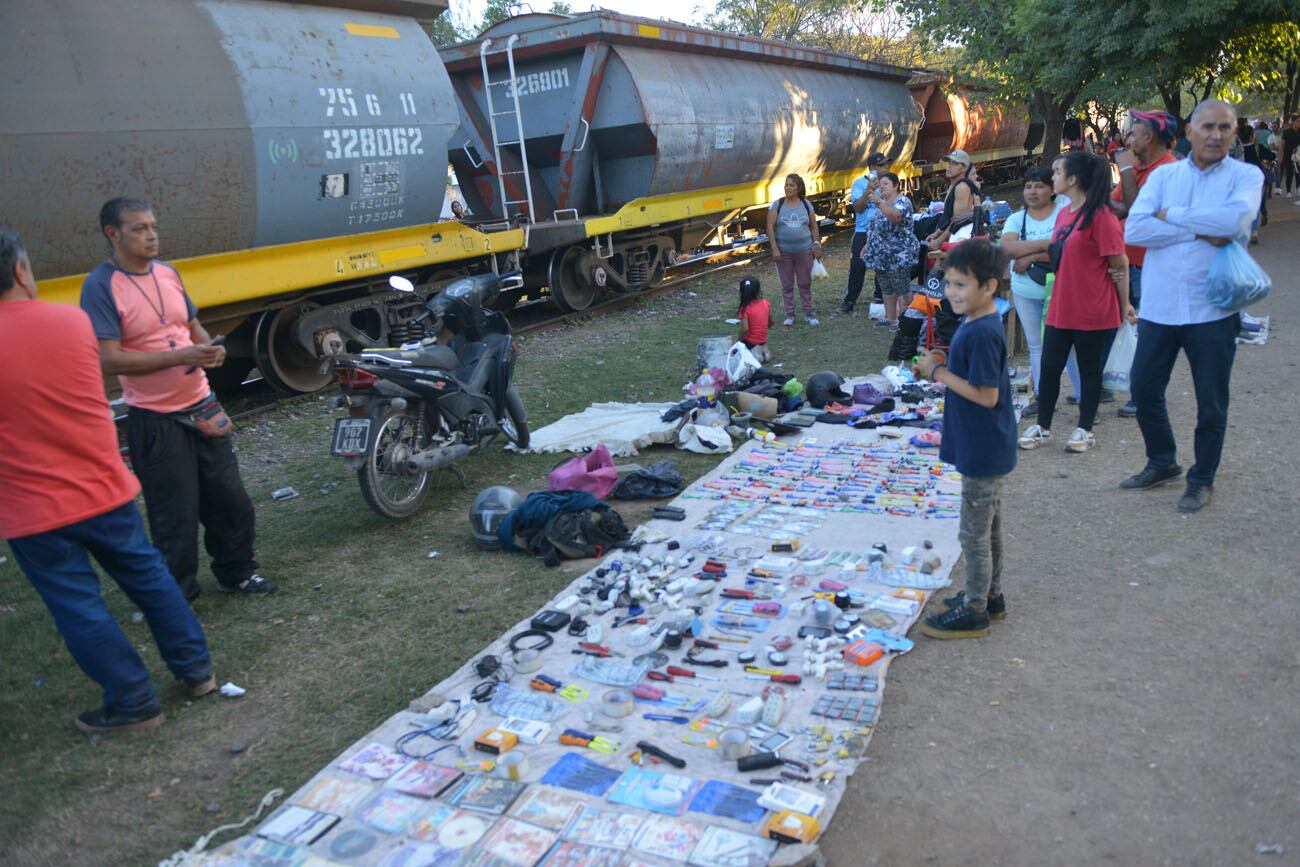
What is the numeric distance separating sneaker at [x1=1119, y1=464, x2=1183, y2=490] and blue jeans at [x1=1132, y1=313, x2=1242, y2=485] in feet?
0.10

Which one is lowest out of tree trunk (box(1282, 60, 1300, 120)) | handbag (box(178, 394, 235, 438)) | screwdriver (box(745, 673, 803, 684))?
screwdriver (box(745, 673, 803, 684))

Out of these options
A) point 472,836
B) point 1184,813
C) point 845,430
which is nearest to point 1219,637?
point 1184,813

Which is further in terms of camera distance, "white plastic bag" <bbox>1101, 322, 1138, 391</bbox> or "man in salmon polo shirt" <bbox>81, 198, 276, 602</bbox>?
"white plastic bag" <bbox>1101, 322, 1138, 391</bbox>

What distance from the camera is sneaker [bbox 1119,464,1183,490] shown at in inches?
208

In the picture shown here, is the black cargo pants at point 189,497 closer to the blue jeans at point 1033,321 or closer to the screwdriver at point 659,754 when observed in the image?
the screwdriver at point 659,754

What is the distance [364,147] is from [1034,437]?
6.22 meters

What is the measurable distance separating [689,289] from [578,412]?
6827 millimetres

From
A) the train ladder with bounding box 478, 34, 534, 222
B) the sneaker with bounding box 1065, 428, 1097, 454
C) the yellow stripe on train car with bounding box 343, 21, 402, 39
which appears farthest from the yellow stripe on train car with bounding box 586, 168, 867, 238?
the sneaker with bounding box 1065, 428, 1097, 454

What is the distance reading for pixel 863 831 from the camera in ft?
9.21

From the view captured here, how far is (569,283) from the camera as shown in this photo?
41.7 feet

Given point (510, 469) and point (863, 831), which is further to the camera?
point (510, 469)

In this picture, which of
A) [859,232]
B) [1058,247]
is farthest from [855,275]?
[1058,247]

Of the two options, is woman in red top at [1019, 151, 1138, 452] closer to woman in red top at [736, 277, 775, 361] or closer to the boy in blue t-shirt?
the boy in blue t-shirt

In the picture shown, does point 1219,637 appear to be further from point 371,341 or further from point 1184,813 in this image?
point 371,341
